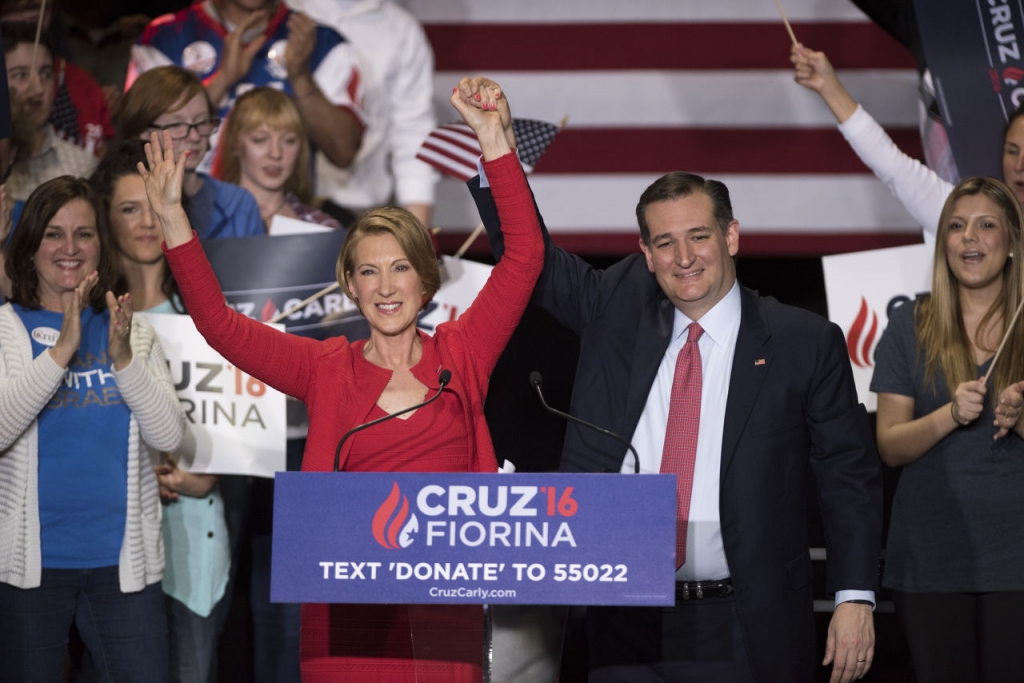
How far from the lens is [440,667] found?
7.47ft

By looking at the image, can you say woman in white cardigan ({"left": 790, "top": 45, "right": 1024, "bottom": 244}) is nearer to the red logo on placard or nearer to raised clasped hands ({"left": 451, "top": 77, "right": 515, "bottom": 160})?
raised clasped hands ({"left": 451, "top": 77, "right": 515, "bottom": 160})

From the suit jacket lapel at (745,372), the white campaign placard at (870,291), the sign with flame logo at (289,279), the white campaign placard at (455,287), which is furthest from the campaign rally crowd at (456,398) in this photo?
the white campaign placard at (455,287)

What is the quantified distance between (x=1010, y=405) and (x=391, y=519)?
167 cm

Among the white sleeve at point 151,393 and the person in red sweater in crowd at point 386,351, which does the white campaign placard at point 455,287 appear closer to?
the white sleeve at point 151,393

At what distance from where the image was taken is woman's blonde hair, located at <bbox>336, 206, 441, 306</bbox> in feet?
8.35

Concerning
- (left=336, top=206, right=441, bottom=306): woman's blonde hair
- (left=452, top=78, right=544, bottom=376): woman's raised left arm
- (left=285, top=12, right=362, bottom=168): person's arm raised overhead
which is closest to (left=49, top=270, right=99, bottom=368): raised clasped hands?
(left=336, top=206, right=441, bottom=306): woman's blonde hair

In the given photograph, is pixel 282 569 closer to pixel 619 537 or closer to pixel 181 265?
pixel 619 537

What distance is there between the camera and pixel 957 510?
10.2ft

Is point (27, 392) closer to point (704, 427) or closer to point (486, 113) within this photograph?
point (486, 113)

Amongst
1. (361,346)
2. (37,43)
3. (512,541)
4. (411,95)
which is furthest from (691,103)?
(512,541)

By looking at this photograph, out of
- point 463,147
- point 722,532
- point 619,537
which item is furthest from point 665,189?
point 463,147

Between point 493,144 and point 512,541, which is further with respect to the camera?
point 493,144

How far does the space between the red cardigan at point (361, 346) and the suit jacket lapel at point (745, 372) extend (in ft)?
1.58

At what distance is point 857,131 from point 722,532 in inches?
64.6
